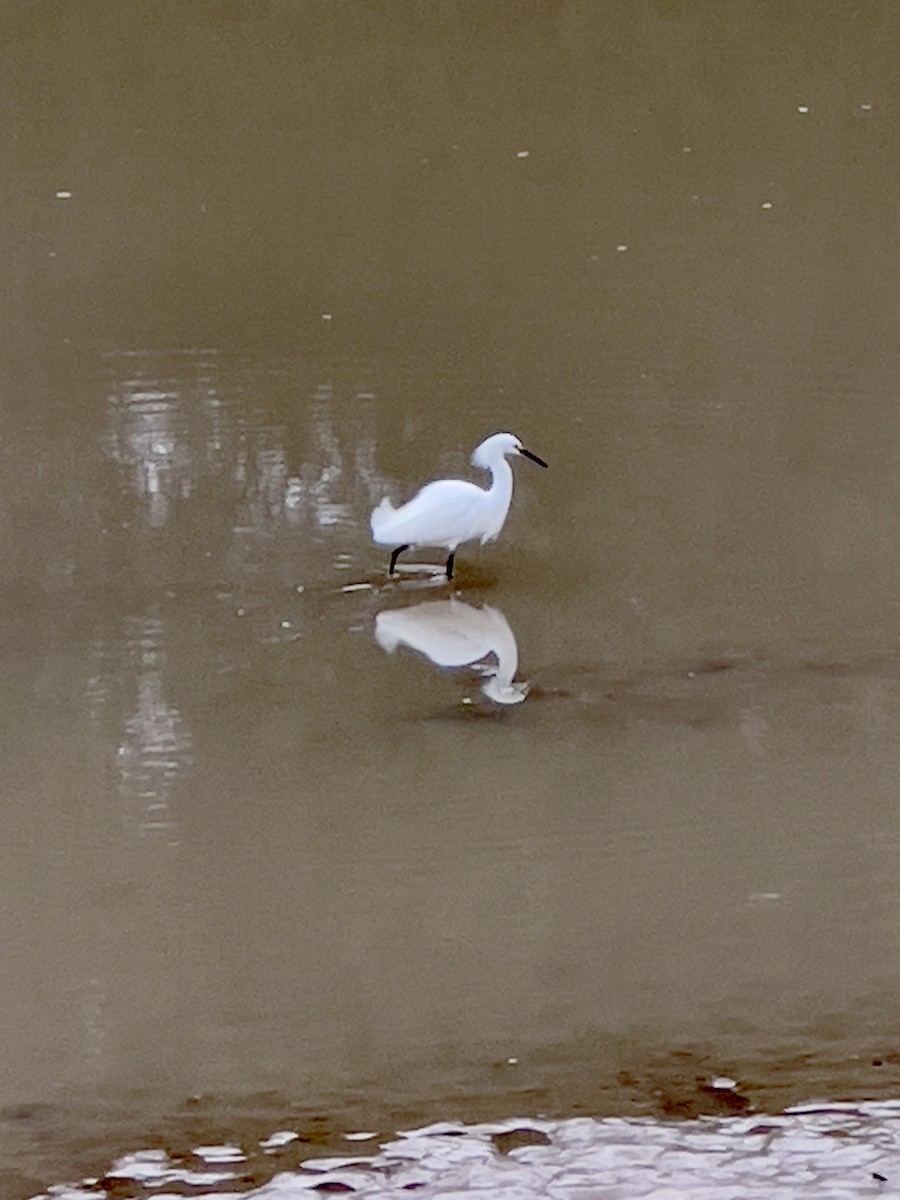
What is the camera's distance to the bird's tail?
4434 mm

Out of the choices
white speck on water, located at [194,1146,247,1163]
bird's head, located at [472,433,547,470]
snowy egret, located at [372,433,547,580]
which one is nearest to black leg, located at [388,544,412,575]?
snowy egret, located at [372,433,547,580]

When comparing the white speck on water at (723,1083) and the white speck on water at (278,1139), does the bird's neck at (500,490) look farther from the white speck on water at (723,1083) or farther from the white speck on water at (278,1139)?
the white speck on water at (278,1139)

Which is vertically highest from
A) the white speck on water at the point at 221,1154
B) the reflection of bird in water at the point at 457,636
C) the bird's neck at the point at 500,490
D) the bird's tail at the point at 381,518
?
the bird's neck at the point at 500,490

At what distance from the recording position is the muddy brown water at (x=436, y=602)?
3074 millimetres

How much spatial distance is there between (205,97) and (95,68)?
598 millimetres

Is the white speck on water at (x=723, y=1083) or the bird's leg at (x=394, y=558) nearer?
the white speck on water at (x=723, y=1083)

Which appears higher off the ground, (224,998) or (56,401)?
(56,401)

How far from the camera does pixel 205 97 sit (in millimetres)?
7844

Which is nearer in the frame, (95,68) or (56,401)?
(56,401)

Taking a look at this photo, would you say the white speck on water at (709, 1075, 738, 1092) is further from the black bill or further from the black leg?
the black bill

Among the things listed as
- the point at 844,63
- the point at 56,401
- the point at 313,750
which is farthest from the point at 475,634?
the point at 844,63

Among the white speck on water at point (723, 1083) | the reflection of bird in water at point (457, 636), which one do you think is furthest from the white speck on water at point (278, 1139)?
the reflection of bird in water at point (457, 636)

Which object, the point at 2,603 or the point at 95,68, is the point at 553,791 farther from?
the point at 95,68

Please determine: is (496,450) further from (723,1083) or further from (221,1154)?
(221,1154)
